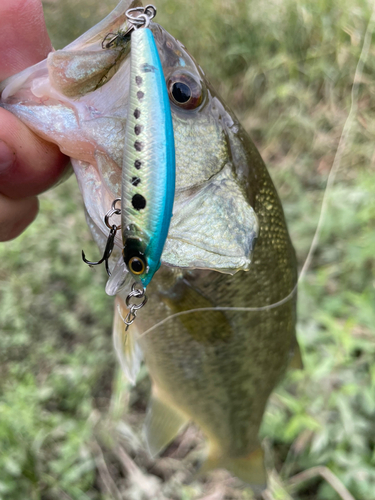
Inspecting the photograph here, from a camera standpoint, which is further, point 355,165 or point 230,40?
point 230,40

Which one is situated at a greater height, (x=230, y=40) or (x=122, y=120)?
(x=122, y=120)

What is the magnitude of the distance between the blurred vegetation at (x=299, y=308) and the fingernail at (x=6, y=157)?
4.51 ft

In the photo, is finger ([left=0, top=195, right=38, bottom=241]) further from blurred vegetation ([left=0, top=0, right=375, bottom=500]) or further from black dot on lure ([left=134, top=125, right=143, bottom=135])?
blurred vegetation ([left=0, top=0, right=375, bottom=500])

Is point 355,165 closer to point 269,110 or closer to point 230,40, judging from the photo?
point 269,110

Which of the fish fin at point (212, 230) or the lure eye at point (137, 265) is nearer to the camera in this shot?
the lure eye at point (137, 265)

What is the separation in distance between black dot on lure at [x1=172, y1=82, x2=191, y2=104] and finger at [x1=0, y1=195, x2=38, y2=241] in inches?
19.6

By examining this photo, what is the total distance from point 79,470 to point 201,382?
3.47 ft

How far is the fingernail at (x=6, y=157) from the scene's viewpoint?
749mm

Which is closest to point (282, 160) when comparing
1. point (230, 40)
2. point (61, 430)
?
point (230, 40)

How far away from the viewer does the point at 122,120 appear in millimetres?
736

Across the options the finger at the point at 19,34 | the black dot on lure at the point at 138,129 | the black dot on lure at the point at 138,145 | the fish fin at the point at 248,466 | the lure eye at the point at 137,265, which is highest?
the finger at the point at 19,34

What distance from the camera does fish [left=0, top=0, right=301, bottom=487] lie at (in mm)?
736

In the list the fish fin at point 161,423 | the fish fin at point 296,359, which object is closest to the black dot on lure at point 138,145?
the fish fin at point 296,359

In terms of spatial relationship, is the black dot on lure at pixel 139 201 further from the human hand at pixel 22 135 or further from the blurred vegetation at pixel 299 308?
the blurred vegetation at pixel 299 308
